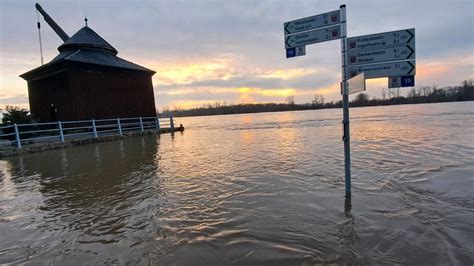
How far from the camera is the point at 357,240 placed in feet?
10.3

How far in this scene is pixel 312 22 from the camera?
438 cm

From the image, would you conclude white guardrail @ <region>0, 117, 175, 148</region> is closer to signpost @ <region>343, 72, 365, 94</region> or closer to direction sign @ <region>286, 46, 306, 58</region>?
direction sign @ <region>286, 46, 306, 58</region>

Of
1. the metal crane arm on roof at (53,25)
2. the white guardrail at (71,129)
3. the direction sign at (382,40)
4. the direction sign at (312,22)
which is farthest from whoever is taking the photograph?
the metal crane arm on roof at (53,25)

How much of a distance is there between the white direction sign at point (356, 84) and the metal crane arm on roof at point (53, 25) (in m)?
26.9

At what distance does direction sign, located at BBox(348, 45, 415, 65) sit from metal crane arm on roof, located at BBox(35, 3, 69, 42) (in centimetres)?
2685

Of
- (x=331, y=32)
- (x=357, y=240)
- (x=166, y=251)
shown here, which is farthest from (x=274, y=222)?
(x=331, y=32)

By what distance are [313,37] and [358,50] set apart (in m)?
0.67

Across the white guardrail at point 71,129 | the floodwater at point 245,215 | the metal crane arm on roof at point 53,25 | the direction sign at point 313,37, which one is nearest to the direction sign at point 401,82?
the direction sign at point 313,37

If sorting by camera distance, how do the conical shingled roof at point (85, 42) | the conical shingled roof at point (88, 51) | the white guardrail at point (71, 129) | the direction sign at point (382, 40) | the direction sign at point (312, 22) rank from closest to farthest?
1. the direction sign at point (382, 40)
2. the direction sign at point (312, 22)
3. the white guardrail at point (71, 129)
4. the conical shingled roof at point (88, 51)
5. the conical shingled roof at point (85, 42)

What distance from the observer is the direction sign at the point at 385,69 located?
12.3 feet

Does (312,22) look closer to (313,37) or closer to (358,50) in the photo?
(313,37)

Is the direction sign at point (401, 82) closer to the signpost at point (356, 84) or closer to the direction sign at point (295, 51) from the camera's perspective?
the signpost at point (356, 84)

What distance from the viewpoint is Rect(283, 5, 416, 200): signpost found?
12.4ft

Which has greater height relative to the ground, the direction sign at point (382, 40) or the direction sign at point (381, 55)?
the direction sign at point (382, 40)
